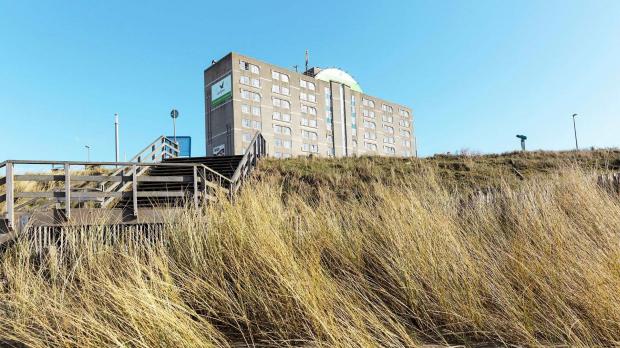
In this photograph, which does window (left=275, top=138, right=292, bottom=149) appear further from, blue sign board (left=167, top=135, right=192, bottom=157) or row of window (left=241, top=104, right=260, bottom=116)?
blue sign board (left=167, top=135, right=192, bottom=157)

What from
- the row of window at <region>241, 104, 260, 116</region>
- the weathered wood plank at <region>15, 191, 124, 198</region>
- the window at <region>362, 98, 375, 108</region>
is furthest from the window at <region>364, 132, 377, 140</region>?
the weathered wood plank at <region>15, 191, 124, 198</region>

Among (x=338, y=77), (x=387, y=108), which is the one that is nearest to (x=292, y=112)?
(x=338, y=77)

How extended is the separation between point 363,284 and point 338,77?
75.3 metres

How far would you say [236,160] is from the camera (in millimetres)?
16109

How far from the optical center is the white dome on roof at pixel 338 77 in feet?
241

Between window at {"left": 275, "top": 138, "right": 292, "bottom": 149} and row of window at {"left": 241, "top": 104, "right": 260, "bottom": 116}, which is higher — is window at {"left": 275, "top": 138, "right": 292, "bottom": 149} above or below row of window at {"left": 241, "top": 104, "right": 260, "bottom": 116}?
below

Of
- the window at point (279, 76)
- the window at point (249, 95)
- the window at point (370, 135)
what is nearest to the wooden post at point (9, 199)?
the window at point (249, 95)

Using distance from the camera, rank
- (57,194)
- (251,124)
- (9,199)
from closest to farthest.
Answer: (9,199), (57,194), (251,124)

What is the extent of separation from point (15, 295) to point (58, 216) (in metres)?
5.41

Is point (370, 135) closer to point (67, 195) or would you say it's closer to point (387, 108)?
point (387, 108)

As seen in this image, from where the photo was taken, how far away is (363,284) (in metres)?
3.26

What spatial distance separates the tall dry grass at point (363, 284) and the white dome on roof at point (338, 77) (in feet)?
229

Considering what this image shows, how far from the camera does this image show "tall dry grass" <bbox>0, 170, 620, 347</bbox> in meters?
2.49

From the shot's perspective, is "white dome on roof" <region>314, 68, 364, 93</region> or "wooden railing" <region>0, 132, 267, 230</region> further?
"white dome on roof" <region>314, 68, 364, 93</region>
